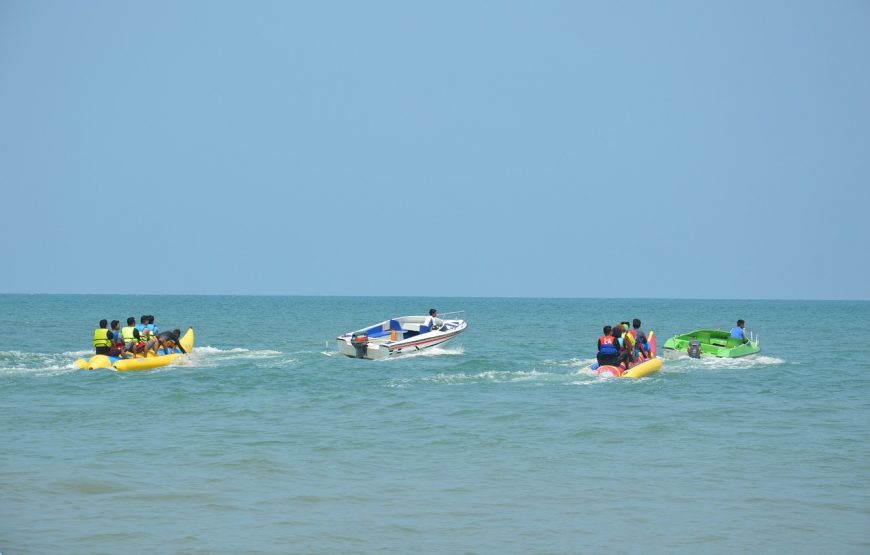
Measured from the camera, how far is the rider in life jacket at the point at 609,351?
74.8 feet

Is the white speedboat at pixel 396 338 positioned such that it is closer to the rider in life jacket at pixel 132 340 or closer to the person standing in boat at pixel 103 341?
the rider in life jacket at pixel 132 340

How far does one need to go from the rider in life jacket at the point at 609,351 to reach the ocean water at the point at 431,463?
63 centimetres

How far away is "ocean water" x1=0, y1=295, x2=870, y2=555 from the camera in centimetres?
988

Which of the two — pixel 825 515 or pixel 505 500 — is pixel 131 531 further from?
pixel 825 515

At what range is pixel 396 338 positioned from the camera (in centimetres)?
3262

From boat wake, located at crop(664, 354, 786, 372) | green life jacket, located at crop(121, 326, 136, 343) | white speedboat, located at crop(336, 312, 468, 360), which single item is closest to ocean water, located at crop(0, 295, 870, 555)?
green life jacket, located at crop(121, 326, 136, 343)

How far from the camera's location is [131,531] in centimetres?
988

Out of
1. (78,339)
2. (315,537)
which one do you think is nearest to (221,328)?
(78,339)

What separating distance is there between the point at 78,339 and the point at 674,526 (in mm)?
37278

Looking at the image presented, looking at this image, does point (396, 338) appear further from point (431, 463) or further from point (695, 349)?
point (431, 463)

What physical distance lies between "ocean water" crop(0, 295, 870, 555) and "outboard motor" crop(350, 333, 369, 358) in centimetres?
425

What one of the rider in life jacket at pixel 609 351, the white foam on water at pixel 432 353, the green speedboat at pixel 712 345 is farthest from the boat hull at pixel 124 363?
the green speedboat at pixel 712 345

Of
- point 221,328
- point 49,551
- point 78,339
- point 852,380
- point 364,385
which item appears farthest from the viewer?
point 221,328

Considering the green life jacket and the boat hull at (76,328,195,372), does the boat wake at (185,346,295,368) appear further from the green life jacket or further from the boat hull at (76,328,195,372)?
the green life jacket
